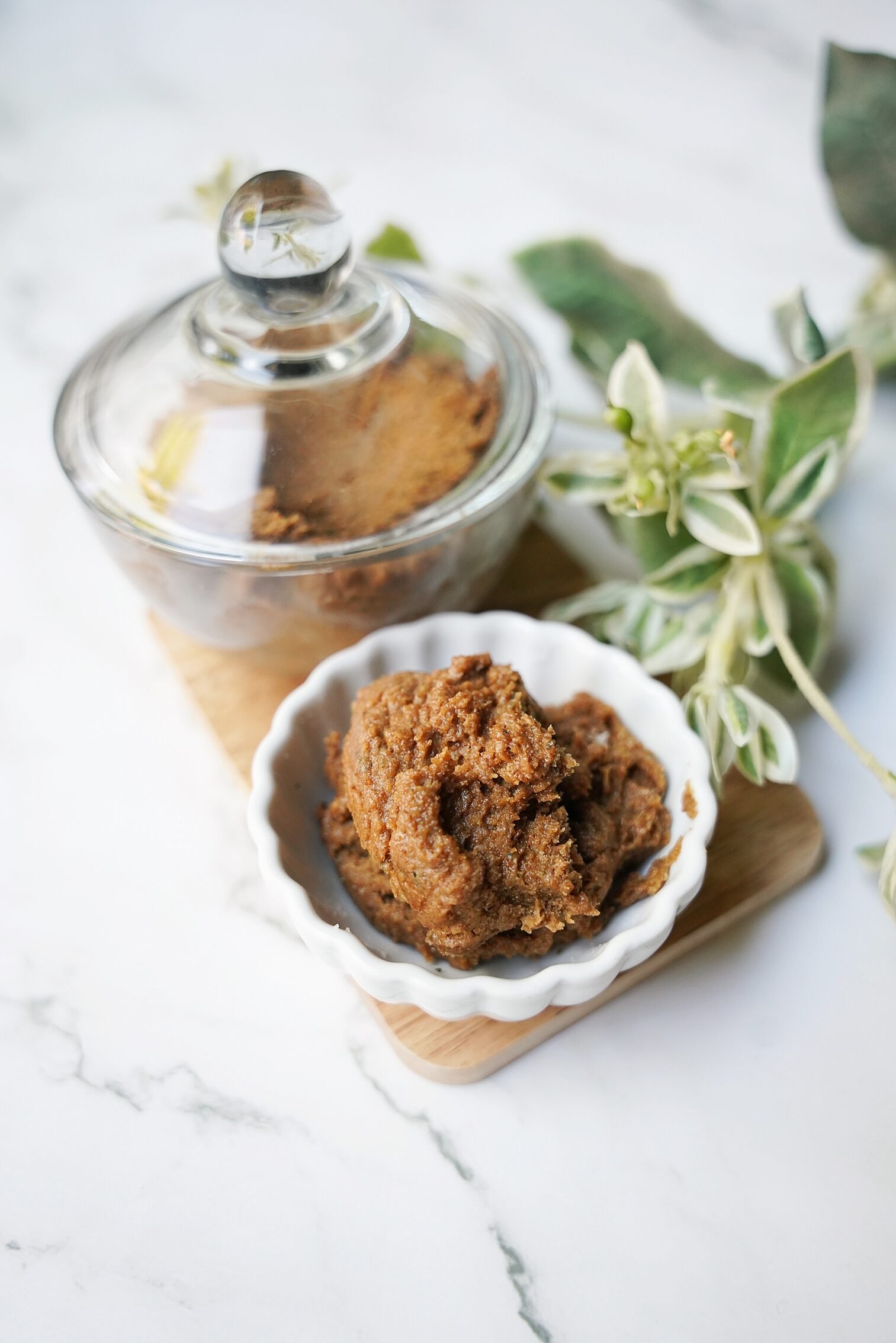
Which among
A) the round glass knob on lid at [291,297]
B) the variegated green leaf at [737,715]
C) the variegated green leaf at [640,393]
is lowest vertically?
the variegated green leaf at [737,715]

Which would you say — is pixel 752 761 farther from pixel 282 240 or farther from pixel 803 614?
pixel 282 240

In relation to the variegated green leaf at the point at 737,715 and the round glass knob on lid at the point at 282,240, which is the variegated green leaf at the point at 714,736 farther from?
the round glass knob on lid at the point at 282,240

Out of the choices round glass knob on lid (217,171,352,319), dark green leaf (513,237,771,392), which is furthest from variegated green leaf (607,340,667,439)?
round glass knob on lid (217,171,352,319)

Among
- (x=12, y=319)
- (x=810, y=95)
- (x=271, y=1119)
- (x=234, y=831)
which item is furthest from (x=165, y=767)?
(x=810, y=95)

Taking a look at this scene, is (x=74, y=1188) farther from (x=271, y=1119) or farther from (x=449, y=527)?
(x=449, y=527)

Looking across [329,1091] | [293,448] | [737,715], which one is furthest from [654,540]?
[329,1091]

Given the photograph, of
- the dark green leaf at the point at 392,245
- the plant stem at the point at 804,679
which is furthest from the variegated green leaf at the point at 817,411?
the dark green leaf at the point at 392,245

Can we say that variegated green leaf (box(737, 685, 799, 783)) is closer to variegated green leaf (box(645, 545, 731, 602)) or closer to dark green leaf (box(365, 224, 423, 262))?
variegated green leaf (box(645, 545, 731, 602))
